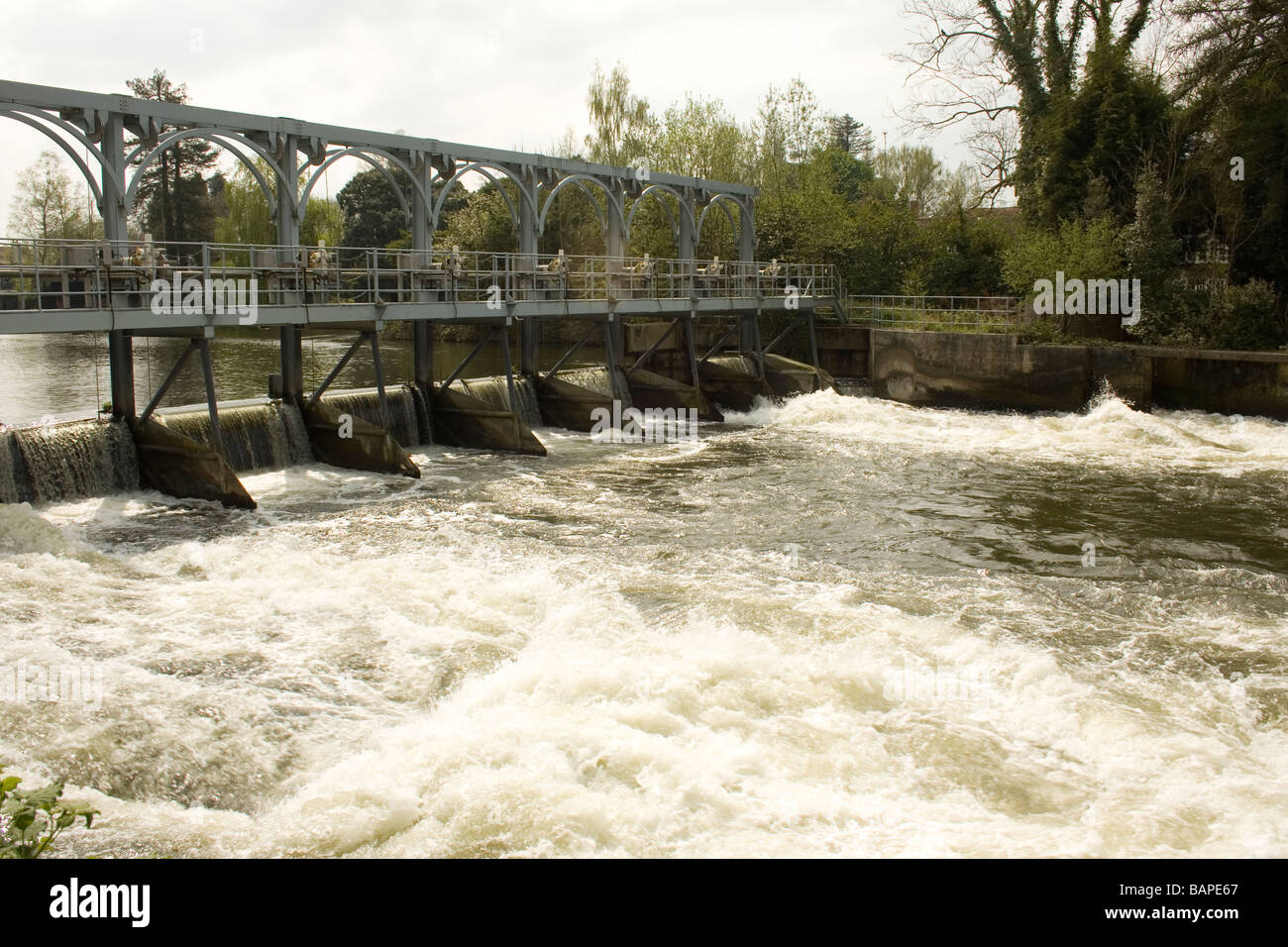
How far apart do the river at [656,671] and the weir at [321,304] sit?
140 cm

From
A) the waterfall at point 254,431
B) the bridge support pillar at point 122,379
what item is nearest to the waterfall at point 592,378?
the waterfall at point 254,431

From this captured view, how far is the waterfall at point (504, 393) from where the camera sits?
26.5 meters

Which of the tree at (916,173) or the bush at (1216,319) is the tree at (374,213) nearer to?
the tree at (916,173)

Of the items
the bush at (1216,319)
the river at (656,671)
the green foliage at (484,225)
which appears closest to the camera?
the river at (656,671)

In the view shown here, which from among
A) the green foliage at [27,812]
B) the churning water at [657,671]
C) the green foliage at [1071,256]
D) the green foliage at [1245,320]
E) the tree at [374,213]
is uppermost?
the tree at [374,213]

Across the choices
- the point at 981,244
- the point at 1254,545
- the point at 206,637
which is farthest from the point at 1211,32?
the point at 206,637

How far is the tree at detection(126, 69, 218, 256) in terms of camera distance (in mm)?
61594

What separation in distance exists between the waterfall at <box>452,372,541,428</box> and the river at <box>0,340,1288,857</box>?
6.93 meters

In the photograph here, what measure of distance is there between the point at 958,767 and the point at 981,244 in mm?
35594

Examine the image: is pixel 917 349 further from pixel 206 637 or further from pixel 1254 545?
pixel 206 637

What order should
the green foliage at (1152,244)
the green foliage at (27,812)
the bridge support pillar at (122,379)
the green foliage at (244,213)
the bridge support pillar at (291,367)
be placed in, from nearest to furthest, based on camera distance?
the green foliage at (27,812) → the bridge support pillar at (122,379) → the bridge support pillar at (291,367) → the green foliage at (1152,244) → the green foliage at (244,213)

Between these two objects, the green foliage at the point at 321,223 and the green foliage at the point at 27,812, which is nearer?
the green foliage at the point at 27,812

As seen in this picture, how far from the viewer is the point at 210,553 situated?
48.8ft

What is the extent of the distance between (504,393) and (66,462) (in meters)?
11.3
